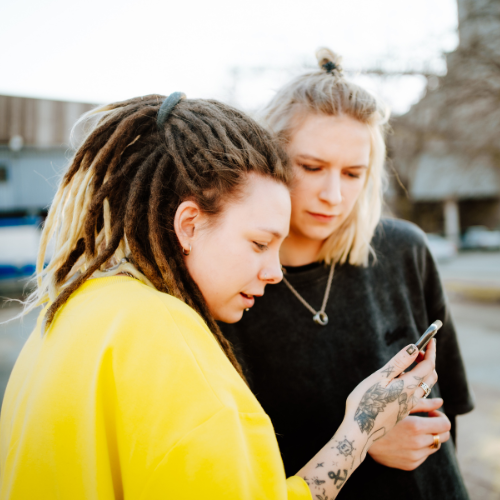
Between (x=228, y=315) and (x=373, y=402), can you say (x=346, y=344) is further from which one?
(x=228, y=315)

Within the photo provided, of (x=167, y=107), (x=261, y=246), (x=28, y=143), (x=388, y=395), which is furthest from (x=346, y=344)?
(x=28, y=143)

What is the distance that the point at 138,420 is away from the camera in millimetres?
749

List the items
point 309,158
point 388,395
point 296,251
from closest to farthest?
point 388,395
point 309,158
point 296,251

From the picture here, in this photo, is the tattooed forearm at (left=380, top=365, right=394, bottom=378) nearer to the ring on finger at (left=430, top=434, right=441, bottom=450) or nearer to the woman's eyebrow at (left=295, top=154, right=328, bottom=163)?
the ring on finger at (left=430, top=434, right=441, bottom=450)

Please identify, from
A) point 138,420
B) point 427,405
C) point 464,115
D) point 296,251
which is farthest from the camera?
point 464,115

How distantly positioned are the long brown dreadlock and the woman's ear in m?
0.02

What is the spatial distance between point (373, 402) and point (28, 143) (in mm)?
17044

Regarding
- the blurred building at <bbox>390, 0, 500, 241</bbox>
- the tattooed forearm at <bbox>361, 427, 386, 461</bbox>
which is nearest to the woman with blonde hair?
the tattooed forearm at <bbox>361, 427, 386, 461</bbox>

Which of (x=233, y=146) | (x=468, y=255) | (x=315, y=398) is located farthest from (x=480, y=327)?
(x=468, y=255)

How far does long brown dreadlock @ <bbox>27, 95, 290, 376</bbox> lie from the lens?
1.04m

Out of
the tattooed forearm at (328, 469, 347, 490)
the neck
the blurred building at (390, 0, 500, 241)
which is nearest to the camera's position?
the tattooed forearm at (328, 469, 347, 490)

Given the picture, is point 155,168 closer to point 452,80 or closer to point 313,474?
point 313,474

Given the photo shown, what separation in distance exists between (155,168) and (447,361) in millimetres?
1518

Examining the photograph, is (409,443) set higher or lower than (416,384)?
lower
